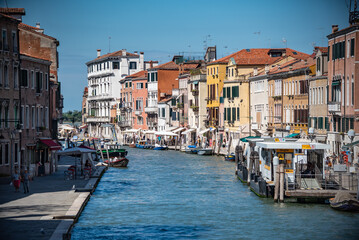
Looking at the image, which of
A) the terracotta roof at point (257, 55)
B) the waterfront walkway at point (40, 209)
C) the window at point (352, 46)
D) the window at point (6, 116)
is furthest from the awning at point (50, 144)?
the terracotta roof at point (257, 55)

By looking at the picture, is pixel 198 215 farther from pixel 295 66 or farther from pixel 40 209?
pixel 295 66

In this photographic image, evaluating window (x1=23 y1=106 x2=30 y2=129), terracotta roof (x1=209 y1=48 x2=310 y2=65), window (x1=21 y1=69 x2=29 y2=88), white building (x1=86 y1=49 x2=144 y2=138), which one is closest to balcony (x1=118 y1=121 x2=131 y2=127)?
white building (x1=86 y1=49 x2=144 y2=138)

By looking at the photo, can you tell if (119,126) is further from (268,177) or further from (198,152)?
(268,177)

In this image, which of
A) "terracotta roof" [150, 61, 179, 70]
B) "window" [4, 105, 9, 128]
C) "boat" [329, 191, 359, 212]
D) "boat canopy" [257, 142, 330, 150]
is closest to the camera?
"boat" [329, 191, 359, 212]

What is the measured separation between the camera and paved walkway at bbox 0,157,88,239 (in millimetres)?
21938

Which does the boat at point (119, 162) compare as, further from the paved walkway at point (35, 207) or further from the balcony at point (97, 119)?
the balcony at point (97, 119)

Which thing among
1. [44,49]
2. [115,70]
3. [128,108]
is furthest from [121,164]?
[115,70]

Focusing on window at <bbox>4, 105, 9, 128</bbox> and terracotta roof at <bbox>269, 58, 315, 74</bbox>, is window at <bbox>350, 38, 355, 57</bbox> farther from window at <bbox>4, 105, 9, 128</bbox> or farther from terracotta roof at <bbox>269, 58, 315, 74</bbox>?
window at <bbox>4, 105, 9, 128</bbox>

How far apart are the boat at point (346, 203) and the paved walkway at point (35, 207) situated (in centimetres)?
1068

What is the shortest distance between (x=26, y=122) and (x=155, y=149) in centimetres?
4720

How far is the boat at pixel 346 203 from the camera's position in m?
28.9

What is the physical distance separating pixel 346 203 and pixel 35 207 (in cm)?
1218

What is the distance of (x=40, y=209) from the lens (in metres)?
26.5

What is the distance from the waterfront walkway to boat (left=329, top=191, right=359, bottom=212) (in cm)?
1029
